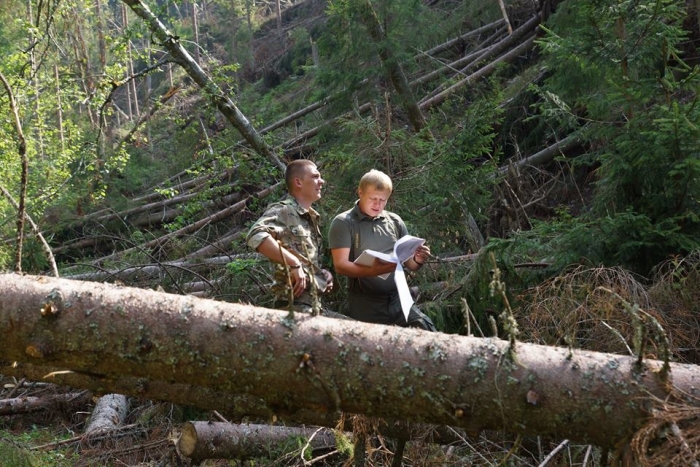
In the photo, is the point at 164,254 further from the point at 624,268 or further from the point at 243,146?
the point at 624,268

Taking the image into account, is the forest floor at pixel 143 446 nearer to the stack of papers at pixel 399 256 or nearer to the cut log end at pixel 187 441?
the cut log end at pixel 187 441

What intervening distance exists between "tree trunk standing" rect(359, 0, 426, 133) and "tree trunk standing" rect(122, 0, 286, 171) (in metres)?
2.07

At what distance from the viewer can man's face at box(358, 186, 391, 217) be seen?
4.39m

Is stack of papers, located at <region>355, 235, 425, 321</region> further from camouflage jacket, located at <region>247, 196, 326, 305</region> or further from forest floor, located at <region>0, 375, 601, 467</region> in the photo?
forest floor, located at <region>0, 375, 601, 467</region>

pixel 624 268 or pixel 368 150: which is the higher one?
pixel 368 150

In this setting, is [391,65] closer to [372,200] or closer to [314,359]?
[372,200]

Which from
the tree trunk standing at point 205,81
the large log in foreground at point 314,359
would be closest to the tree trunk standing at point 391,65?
the tree trunk standing at point 205,81

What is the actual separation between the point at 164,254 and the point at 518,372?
814cm

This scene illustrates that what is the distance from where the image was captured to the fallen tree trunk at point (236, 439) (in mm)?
5004

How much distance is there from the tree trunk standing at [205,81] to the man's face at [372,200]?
602 centimetres

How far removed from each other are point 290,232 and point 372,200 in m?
0.56

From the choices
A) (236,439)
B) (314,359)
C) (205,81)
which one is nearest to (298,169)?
(314,359)

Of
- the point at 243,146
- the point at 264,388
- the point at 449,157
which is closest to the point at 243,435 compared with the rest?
the point at 264,388

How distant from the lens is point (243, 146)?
1117cm
